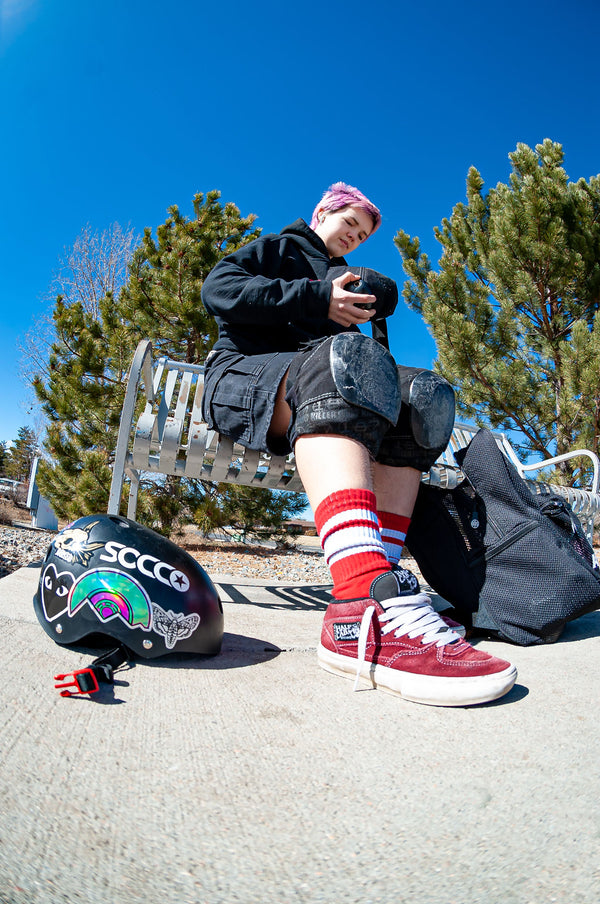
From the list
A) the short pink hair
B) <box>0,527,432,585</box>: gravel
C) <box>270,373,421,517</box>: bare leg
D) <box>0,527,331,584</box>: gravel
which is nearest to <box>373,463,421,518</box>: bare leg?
<box>270,373,421,517</box>: bare leg

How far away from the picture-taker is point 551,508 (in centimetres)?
157

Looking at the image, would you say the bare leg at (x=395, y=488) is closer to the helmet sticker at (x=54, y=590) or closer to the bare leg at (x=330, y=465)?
the bare leg at (x=330, y=465)

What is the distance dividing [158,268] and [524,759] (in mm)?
7170

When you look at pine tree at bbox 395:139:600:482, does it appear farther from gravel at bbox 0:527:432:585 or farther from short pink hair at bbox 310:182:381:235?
short pink hair at bbox 310:182:381:235

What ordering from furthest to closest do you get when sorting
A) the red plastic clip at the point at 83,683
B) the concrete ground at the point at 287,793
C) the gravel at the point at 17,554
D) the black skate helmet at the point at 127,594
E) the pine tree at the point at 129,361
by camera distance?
the pine tree at the point at 129,361 → the gravel at the point at 17,554 → the black skate helmet at the point at 127,594 → the red plastic clip at the point at 83,683 → the concrete ground at the point at 287,793

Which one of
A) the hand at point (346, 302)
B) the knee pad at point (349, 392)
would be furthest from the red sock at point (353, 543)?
the hand at point (346, 302)

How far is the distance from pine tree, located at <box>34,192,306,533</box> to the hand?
183 inches

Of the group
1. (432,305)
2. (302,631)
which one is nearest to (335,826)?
(302,631)

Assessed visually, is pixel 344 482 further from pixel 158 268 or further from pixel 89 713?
pixel 158 268

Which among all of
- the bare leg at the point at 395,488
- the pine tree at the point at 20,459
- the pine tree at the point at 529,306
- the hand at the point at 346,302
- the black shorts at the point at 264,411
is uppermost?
the pine tree at the point at 529,306

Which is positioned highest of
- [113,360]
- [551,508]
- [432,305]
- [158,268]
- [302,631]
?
[432,305]

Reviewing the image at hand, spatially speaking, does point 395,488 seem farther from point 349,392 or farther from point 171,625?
point 171,625

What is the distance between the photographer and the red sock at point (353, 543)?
1.02 m

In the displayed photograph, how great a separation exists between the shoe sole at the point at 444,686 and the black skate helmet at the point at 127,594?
0.42 metres
